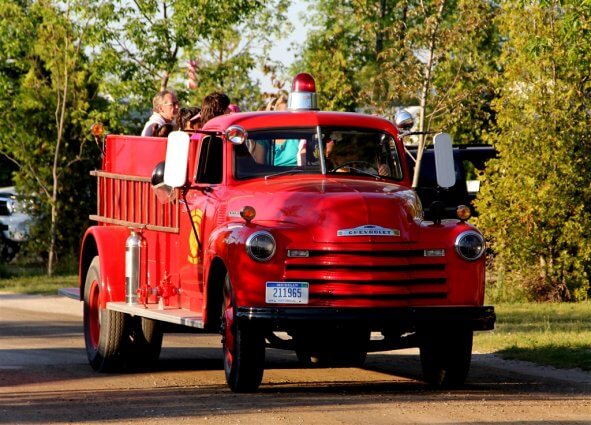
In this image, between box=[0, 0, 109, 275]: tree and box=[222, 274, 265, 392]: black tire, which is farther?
box=[0, 0, 109, 275]: tree

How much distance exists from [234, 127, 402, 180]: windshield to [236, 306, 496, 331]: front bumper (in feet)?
5.53

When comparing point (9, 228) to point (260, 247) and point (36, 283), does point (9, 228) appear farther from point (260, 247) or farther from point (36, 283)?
point (260, 247)

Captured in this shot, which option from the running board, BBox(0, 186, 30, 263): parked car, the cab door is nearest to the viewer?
the running board

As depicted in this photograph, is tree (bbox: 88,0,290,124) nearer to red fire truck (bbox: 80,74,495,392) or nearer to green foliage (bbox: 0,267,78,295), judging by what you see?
green foliage (bbox: 0,267,78,295)

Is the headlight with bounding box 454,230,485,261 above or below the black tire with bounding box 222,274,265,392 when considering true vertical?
above

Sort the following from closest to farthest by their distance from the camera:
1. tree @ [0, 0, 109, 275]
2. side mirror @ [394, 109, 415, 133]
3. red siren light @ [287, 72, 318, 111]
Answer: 1. side mirror @ [394, 109, 415, 133]
2. red siren light @ [287, 72, 318, 111]
3. tree @ [0, 0, 109, 275]

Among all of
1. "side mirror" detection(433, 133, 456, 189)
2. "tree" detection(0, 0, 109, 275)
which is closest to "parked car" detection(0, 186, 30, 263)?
"tree" detection(0, 0, 109, 275)

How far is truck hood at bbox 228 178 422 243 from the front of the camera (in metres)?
10.7

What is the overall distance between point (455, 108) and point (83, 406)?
54.3 ft

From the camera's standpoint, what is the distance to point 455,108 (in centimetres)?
2609

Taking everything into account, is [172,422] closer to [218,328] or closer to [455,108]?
[218,328]

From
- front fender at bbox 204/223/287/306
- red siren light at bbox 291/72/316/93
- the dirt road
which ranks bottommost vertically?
the dirt road

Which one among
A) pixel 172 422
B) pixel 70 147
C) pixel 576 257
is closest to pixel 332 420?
pixel 172 422

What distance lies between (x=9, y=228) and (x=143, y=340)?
19.5 m
